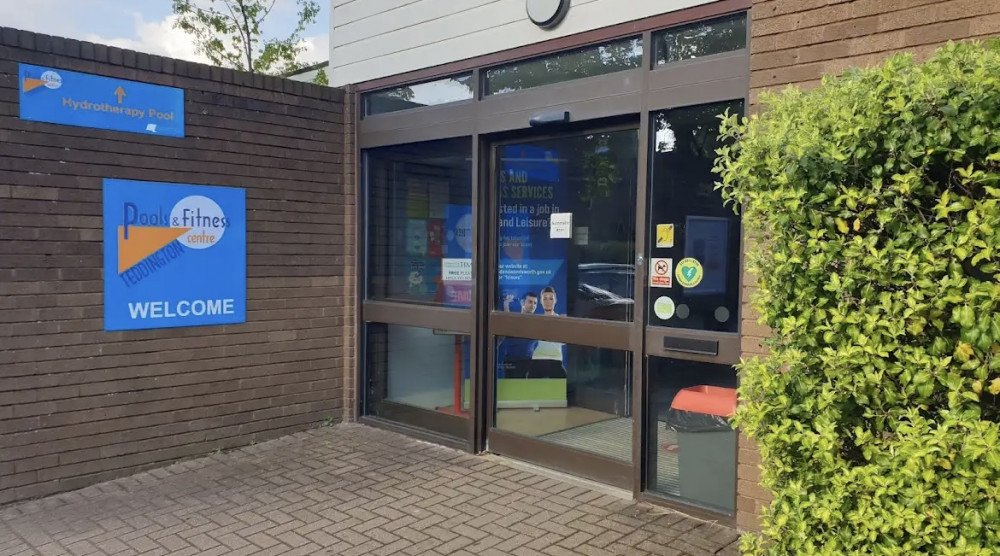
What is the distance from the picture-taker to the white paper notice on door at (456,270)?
5812 millimetres

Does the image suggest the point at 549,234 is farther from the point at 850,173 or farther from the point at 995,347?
the point at 995,347

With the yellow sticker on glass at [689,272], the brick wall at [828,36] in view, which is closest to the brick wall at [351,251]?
the yellow sticker on glass at [689,272]

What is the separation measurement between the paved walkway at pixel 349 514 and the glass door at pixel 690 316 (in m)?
0.30

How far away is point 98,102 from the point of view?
501 centimetres

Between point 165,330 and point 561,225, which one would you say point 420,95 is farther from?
point 165,330

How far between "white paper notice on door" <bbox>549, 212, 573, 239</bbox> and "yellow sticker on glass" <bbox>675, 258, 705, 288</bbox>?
0.97 meters

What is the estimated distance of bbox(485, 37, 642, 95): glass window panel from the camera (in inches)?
185

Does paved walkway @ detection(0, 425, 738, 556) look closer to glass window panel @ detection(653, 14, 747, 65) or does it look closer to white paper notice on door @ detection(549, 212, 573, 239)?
white paper notice on door @ detection(549, 212, 573, 239)

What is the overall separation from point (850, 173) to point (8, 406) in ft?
16.4

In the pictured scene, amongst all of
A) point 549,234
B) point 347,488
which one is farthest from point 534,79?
point 347,488

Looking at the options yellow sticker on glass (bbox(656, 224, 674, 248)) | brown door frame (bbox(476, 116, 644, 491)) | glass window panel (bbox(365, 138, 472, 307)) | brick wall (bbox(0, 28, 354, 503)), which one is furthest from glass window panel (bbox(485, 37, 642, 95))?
brick wall (bbox(0, 28, 354, 503))

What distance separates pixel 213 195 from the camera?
5605mm

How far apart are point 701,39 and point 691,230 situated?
1134mm

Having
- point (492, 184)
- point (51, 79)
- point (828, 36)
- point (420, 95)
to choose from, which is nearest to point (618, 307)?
point (492, 184)
